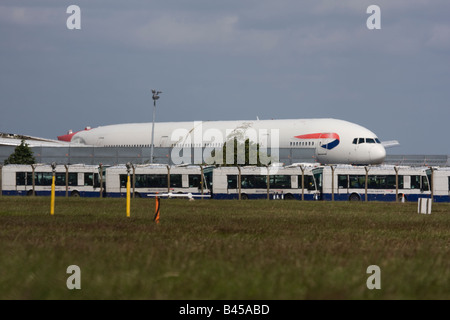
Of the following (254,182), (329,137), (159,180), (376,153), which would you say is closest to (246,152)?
(329,137)

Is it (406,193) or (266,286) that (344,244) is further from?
(406,193)

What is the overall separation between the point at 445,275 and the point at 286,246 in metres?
4.48

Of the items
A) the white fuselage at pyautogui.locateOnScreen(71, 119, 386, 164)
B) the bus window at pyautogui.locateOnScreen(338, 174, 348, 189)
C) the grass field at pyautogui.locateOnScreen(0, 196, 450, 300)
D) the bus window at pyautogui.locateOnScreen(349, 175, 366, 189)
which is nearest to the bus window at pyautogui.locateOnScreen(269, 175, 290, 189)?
the bus window at pyautogui.locateOnScreen(338, 174, 348, 189)

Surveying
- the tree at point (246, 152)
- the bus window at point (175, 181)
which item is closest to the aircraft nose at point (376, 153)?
the tree at point (246, 152)

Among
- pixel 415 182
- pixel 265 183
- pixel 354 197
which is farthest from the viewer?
pixel 265 183

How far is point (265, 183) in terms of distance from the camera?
222 feet

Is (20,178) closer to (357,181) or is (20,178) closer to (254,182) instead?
(254,182)

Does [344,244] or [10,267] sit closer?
[10,267]

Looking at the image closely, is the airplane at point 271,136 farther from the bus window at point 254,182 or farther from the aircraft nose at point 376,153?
the bus window at point 254,182

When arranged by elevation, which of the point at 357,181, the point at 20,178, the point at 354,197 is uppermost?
the point at 20,178

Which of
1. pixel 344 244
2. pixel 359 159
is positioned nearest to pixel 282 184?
pixel 359 159

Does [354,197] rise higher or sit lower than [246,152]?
lower

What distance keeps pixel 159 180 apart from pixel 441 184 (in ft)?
77.2

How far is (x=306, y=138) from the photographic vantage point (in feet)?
298
